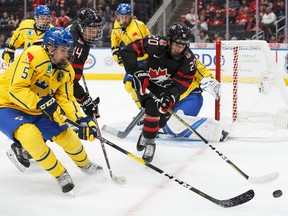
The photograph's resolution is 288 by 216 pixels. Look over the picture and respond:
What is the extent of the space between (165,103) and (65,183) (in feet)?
3.03

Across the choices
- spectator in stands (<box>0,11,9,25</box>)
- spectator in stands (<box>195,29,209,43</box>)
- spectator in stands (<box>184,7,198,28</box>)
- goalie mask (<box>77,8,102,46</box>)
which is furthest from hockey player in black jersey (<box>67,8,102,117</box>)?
spectator in stands (<box>0,11,9,25</box>)

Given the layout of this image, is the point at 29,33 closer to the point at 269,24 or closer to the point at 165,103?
the point at 165,103

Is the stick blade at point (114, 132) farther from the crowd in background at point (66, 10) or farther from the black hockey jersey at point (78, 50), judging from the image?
the crowd in background at point (66, 10)

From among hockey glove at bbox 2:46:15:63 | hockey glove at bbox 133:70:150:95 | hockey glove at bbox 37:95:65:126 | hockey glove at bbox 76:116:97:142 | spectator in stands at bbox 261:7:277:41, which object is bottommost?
spectator in stands at bbox 261:7:277:41

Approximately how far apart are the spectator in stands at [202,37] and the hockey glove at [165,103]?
5.91 meters

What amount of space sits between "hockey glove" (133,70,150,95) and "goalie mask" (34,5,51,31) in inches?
62.8

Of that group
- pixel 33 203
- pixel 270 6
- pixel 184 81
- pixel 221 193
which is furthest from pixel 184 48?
pixel 270 6

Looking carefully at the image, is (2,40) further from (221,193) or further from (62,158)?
(221,193)

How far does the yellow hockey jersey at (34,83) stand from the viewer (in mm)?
3072

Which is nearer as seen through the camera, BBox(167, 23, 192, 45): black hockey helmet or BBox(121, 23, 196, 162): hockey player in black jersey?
BBox(167, 23, 192, 45): black hockey helmet

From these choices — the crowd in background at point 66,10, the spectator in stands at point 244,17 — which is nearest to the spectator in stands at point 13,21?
the crowd in background at point 66,10

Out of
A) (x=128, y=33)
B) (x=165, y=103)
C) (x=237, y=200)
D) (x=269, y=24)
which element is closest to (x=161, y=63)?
(x=165, y=103)

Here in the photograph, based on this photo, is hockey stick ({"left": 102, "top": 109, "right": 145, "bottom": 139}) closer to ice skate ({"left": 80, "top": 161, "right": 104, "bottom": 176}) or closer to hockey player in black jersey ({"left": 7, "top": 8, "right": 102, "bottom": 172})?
hockey player in black jersey ({"left": 7, "top": 8, "right": 102, "bottom": 172})

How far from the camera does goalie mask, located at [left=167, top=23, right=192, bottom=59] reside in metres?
3.64
